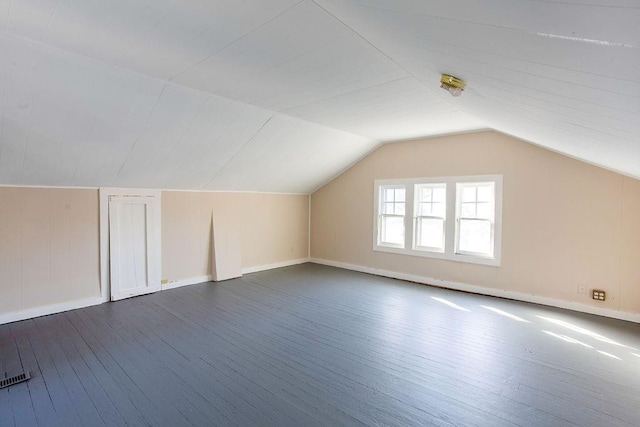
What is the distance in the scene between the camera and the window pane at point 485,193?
5.10m

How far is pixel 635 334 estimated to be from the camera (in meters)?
3.59

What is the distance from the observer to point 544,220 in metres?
4.55

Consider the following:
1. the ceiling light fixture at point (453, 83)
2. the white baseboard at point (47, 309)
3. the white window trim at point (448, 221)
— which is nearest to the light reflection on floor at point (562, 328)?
the white window trim at point (448, 221)

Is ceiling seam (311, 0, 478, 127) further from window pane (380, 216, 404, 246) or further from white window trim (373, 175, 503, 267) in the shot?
window pane (380, 216, 404, 246)

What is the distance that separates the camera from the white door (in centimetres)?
464

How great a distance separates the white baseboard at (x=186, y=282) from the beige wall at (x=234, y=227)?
2.2 inches

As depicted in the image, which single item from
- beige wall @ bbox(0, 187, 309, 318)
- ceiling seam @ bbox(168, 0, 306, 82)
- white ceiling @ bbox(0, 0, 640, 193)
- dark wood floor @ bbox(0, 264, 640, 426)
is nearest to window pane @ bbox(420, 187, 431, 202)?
white ceiling @ bbox(0, 0, 640, 193)

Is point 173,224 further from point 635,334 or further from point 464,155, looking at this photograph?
point 635,334

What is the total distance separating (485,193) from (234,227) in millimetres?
4430

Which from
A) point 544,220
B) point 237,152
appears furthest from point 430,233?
point 237,152

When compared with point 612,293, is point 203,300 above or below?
below

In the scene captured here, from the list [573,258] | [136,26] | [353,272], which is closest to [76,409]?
[136,26]

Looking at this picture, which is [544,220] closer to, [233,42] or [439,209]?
[439,209]

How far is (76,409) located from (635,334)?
538 cm
